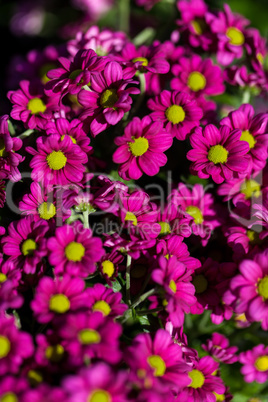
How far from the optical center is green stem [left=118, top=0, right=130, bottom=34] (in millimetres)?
1977

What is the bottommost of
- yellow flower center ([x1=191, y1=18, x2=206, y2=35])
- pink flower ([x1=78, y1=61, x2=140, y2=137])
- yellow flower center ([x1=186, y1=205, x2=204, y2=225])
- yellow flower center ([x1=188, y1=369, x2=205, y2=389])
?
yellow flower center ([x1=188, y1=369, x2=205, y2=389])

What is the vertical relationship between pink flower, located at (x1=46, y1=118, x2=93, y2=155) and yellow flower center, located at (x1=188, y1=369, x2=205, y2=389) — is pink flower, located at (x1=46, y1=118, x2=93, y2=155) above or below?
above

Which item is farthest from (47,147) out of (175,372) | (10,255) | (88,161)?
(175,372)

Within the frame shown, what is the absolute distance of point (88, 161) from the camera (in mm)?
1062

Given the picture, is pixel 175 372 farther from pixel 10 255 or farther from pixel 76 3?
pixel 76 3

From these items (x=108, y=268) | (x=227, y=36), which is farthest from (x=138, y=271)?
(x=227, y=36)

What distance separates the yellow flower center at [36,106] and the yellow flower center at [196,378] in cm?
71

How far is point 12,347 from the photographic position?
737 millimetres

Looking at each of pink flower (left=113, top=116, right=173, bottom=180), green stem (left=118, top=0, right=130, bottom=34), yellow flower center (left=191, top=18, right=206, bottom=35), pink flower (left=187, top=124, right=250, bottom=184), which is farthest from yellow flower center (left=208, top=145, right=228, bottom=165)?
green stem (left=118, top=0, right=130, bottom=34)

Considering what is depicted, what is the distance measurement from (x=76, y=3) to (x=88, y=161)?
4.28 feet

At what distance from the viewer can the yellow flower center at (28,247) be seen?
2.92ft

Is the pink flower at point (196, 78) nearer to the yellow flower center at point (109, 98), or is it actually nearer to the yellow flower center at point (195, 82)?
the yellow flower center at point (195, 82)

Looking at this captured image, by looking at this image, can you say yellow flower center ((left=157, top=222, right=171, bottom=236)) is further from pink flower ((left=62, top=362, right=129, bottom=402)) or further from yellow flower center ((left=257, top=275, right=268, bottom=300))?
pink flower ((left=62, top=362, right=129, bottom=402))

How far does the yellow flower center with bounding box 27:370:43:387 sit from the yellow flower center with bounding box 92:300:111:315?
0.16 metres
